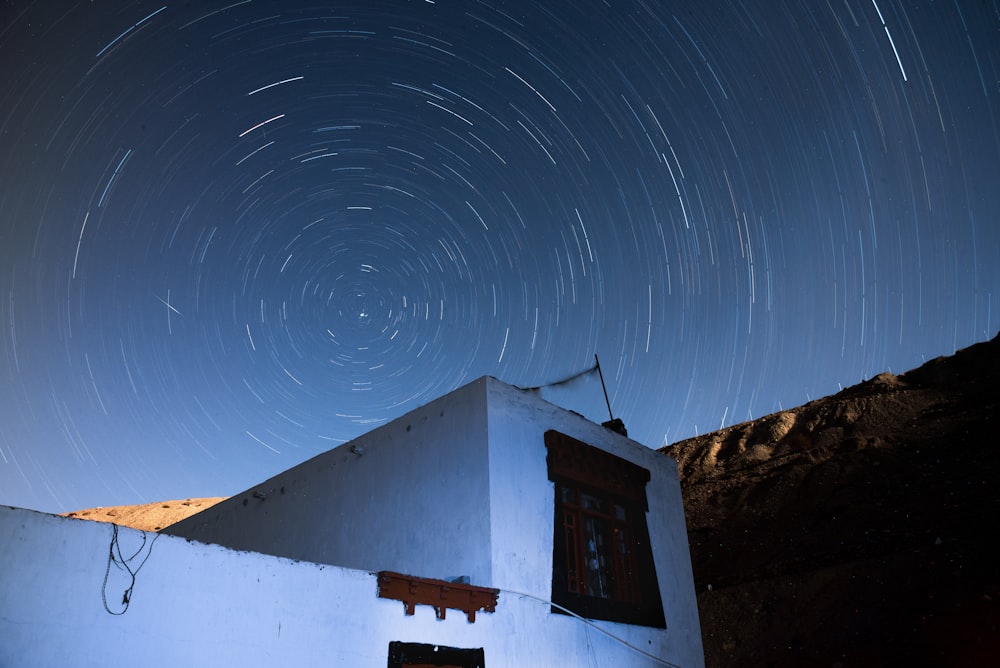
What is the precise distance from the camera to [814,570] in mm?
21922

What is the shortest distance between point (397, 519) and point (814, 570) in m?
18.7

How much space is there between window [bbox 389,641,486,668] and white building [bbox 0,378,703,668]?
2 centimetres

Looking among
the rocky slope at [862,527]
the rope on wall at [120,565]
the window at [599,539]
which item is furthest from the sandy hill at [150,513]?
the rope on wall at [120,565]

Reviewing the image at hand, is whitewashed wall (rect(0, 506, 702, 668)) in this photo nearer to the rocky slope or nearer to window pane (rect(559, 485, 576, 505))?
window pane (rect(559, 485, 576, 505))

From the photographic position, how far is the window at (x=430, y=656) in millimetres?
6898

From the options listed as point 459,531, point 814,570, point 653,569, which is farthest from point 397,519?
point 814,570

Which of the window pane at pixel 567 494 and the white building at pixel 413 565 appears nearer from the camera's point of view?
the white building at pixel 413 565

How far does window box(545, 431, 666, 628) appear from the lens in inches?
367

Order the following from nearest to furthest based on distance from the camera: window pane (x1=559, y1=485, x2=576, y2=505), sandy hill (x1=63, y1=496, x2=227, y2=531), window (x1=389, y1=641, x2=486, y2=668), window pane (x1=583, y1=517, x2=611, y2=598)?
window (x1=389, y1=641, x2=486, y2=668), window pane (x1=583, y1=517, x2=611, y2=598), window pane (x1=559, y1=485, x2=576, y2=505), sandy hill (x1=63, y1=496, x2=227, y2=531)

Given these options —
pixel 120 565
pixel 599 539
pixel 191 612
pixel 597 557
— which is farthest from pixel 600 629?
pixel 120 565

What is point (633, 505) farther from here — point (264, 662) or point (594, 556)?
point (264, 662)

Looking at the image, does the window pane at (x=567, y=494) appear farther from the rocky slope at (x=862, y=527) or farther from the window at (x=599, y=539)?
the rocky slope at (x=862, y=527)

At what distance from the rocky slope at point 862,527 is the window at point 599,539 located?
30.6 feet

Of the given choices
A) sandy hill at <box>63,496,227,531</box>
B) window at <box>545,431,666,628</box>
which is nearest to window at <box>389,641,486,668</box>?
window at <box>545,431,666,628</box>
